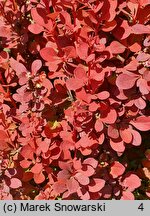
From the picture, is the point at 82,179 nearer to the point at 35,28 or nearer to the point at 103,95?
the point at 103,95

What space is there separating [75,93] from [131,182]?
0.47 meters

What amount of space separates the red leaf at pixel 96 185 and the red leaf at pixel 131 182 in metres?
0.15

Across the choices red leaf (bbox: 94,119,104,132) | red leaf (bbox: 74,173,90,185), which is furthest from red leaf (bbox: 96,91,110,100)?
red leaf (bbox: 74,173,90,185)

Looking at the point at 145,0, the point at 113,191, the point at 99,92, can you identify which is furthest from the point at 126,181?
the point at 145,0

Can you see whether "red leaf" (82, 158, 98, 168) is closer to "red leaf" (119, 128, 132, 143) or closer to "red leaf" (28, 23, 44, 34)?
"red leaf" (119, 128, 132, 143)

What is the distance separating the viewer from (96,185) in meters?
1.65

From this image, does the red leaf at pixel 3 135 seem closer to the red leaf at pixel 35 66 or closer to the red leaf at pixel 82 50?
the red leaf at pixel 35 66

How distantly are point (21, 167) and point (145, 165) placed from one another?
55cm

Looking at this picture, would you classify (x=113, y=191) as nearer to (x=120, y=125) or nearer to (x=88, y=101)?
(x=120, y=125)

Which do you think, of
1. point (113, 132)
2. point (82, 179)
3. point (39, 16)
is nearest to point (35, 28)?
point (39, 16)

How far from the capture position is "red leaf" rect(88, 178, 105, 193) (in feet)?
5.36

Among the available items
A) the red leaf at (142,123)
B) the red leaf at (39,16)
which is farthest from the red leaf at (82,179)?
the red leaf at (39,16)

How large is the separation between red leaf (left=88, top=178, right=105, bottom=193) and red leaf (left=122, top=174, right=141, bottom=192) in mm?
150

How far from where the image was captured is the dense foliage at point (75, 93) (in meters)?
1.48
